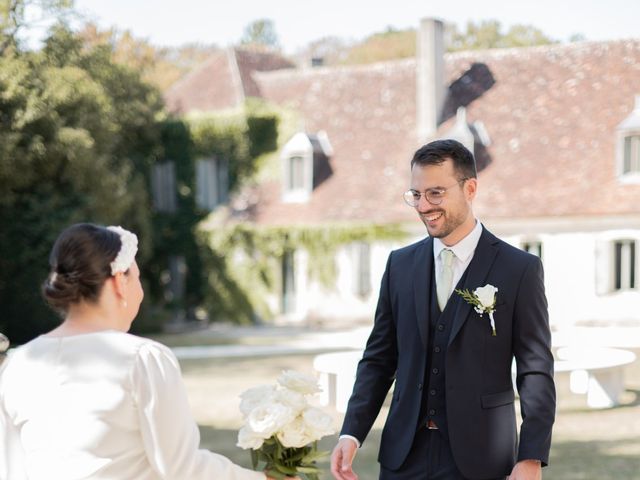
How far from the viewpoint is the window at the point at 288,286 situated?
24853mm

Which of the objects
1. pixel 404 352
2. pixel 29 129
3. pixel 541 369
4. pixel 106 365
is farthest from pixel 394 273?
pixel 29 129

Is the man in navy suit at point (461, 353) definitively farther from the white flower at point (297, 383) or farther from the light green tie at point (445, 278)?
the white flower at point (297, 383)

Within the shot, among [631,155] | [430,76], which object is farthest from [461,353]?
[430,76]

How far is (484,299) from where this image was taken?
11.2ft

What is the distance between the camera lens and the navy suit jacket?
3.43 metres

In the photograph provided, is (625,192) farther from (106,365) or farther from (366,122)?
(106,365)

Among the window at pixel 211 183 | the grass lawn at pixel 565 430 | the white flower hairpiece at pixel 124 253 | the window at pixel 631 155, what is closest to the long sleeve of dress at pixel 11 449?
the white flower hairpiece at pixel 124 253

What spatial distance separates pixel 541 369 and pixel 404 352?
21.5 inches

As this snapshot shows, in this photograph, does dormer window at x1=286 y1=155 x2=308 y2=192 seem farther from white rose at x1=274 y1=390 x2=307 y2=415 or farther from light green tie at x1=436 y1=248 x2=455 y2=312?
white rose at x1=274 y1=390 x2=307 y2=415

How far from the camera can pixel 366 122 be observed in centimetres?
2583

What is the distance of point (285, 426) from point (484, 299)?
900mm

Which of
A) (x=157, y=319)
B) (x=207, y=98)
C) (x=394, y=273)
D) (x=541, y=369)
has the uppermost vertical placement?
(x=207, y=98)

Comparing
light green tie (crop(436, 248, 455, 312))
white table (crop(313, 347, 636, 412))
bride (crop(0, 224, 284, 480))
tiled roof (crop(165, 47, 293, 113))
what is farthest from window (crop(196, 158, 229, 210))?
bride (crop(0, 224, 284, 480))

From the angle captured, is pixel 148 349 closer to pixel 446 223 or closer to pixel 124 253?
pixel 124 253
